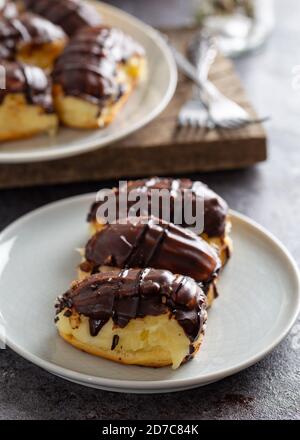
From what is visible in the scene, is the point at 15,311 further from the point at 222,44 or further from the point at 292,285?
the point at 222,44

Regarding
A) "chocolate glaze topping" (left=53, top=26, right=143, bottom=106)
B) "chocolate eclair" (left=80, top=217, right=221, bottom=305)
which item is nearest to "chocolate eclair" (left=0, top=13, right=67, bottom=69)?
"chocolate glaze topping" (left=53, top=26, right=143, bottom=106)

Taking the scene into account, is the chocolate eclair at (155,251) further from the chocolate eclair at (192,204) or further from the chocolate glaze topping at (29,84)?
the chocolate glaze topping at (29,84)

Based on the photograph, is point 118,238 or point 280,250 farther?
point 280,250

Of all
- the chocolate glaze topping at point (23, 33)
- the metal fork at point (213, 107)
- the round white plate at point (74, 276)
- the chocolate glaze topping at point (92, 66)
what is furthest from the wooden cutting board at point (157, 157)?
the chocolate glaze topping at point (23, 33)

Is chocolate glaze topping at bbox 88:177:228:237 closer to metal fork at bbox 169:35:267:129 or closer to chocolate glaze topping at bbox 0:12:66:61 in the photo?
metal fork at bbox 169:35:267:129

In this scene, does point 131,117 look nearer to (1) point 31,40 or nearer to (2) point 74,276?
(1) point 31,40
